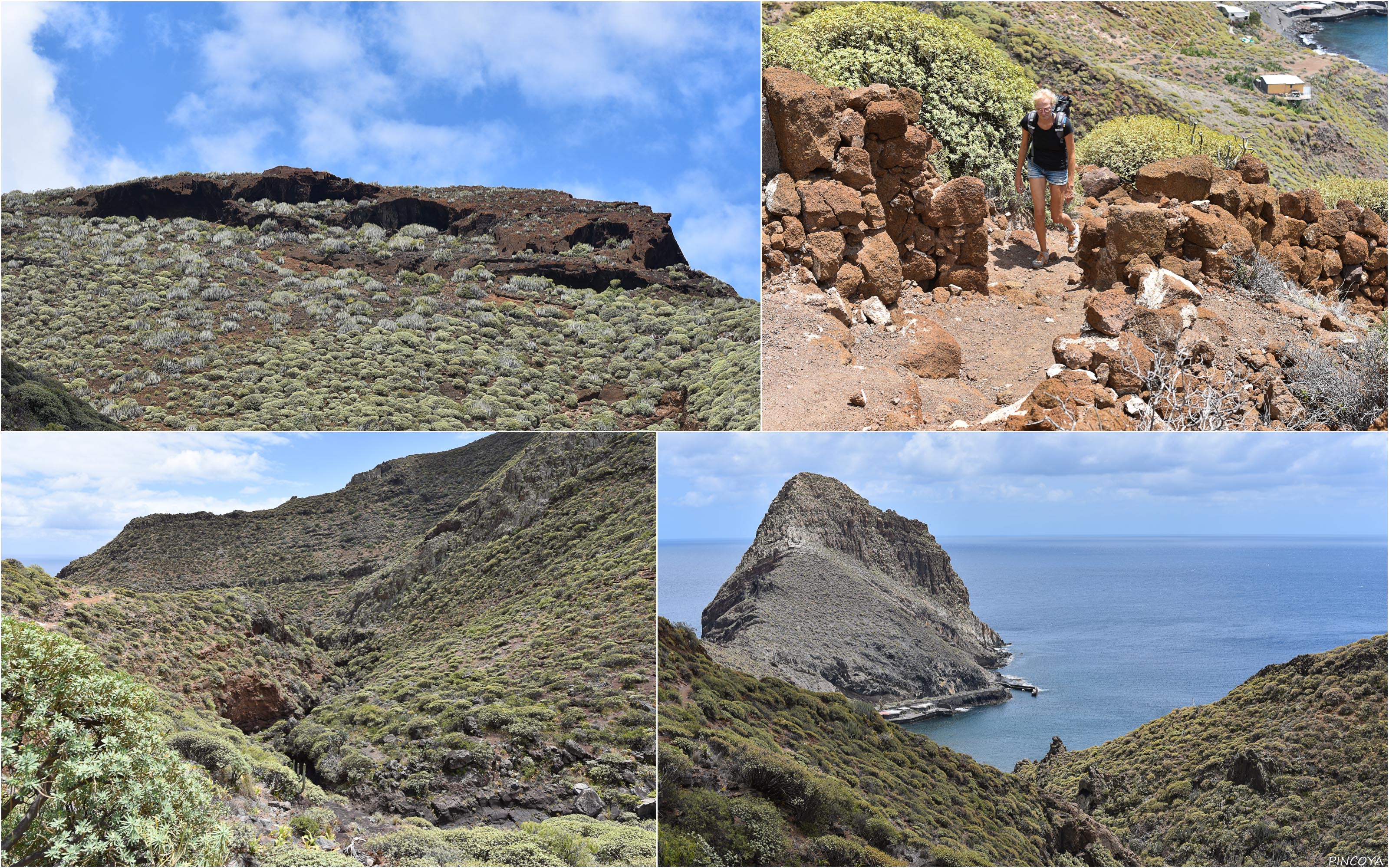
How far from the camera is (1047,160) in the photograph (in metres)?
7.69

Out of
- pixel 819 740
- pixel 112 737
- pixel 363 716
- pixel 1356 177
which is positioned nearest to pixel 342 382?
pixel 363 716

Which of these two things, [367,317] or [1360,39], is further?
[367,317]

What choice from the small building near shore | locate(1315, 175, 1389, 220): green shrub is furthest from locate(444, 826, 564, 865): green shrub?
the small building near shore

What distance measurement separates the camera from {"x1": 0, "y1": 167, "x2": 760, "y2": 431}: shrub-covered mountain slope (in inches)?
313

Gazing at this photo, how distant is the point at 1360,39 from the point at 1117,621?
31.7 feet

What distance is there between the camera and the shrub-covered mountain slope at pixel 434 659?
5.43 metres

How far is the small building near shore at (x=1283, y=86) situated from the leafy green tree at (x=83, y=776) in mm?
15656

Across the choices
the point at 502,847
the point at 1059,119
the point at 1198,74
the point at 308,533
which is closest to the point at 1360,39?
the point at 1198,74

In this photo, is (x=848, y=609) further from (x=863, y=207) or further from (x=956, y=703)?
(x=863, y=207)

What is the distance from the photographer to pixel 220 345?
883 cm

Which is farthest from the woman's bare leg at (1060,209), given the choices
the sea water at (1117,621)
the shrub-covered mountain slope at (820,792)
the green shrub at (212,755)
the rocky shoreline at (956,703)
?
the green shrub at (212,755)

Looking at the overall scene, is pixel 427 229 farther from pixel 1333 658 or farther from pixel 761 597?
pixel 1333 658

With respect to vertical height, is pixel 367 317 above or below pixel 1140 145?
below

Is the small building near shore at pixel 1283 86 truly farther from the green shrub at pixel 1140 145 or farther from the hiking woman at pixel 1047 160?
the hiking woman at pixel 1047 160
